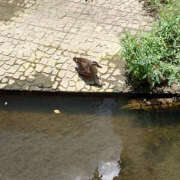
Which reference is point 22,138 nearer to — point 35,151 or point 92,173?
point 35,151

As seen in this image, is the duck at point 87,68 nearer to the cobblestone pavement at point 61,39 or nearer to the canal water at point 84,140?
the cobblestone pavement at point 61,39

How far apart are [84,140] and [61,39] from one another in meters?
2.63

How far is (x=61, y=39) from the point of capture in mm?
7000

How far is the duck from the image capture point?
19.4 ft

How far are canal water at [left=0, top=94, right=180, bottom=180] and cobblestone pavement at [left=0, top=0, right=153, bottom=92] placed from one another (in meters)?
0.39

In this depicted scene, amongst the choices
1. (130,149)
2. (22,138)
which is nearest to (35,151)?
(22,138)

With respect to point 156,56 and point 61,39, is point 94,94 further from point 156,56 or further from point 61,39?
point 61,39

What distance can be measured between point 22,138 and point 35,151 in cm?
39

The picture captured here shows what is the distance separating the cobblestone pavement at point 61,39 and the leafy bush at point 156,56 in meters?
0.52

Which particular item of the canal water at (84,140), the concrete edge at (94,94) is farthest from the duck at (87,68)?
the canal water at (84,140)

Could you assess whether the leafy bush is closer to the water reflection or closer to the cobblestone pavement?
the cobblestone pavement

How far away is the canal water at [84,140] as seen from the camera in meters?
5.16

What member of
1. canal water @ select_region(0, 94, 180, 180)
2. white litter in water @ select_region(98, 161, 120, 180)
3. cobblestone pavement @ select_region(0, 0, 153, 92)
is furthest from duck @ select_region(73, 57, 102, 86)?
white litter in water @ select_region(98, 161, 120, 180)

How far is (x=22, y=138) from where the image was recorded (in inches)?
221
